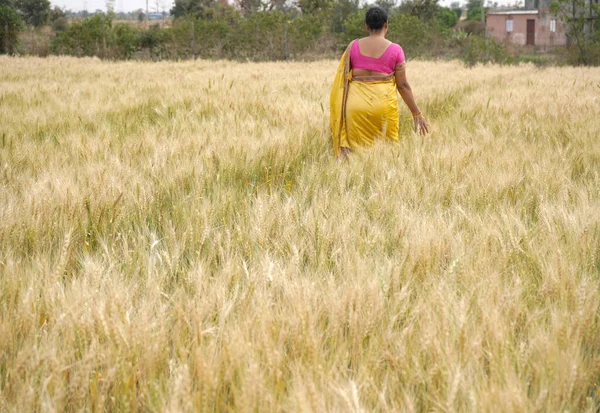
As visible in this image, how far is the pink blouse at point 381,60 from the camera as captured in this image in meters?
3.92

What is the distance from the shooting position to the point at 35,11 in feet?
132

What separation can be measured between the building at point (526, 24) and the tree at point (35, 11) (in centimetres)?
3415

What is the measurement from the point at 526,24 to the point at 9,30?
3992cm

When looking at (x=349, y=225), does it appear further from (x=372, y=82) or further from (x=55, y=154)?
(x=372, y=82)

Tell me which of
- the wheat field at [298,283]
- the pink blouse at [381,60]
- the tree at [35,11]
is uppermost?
the tree at [35,11]

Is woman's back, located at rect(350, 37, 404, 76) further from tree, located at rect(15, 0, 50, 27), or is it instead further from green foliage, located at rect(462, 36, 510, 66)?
tree, located at rect(15, 0, 50, 27)

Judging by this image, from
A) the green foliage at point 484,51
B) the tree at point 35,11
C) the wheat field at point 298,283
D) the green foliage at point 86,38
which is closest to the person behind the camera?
the wheat field at point 298,283

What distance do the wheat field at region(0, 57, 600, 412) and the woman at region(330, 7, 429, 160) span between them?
1124 mm

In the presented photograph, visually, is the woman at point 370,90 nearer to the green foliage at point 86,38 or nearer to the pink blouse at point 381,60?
the pink blouse at point 381,60

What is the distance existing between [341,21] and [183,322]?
30.8m

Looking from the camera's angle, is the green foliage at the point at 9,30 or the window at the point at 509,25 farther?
the window at the point at 509,25

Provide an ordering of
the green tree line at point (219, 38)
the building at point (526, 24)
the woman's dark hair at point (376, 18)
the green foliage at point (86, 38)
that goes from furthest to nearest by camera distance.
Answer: the building at point (526, 24) → the green foliage at point (86, 38) → the green tree line at point (219, 38) → the woman's dark hair at point (376, 18)

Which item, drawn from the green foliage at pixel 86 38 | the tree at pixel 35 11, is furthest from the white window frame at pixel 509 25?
the tree at pixel 35 11

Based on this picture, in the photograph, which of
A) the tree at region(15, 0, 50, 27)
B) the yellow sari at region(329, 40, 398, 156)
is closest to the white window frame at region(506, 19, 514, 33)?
the tree at region(15, 0, 50, 27)
